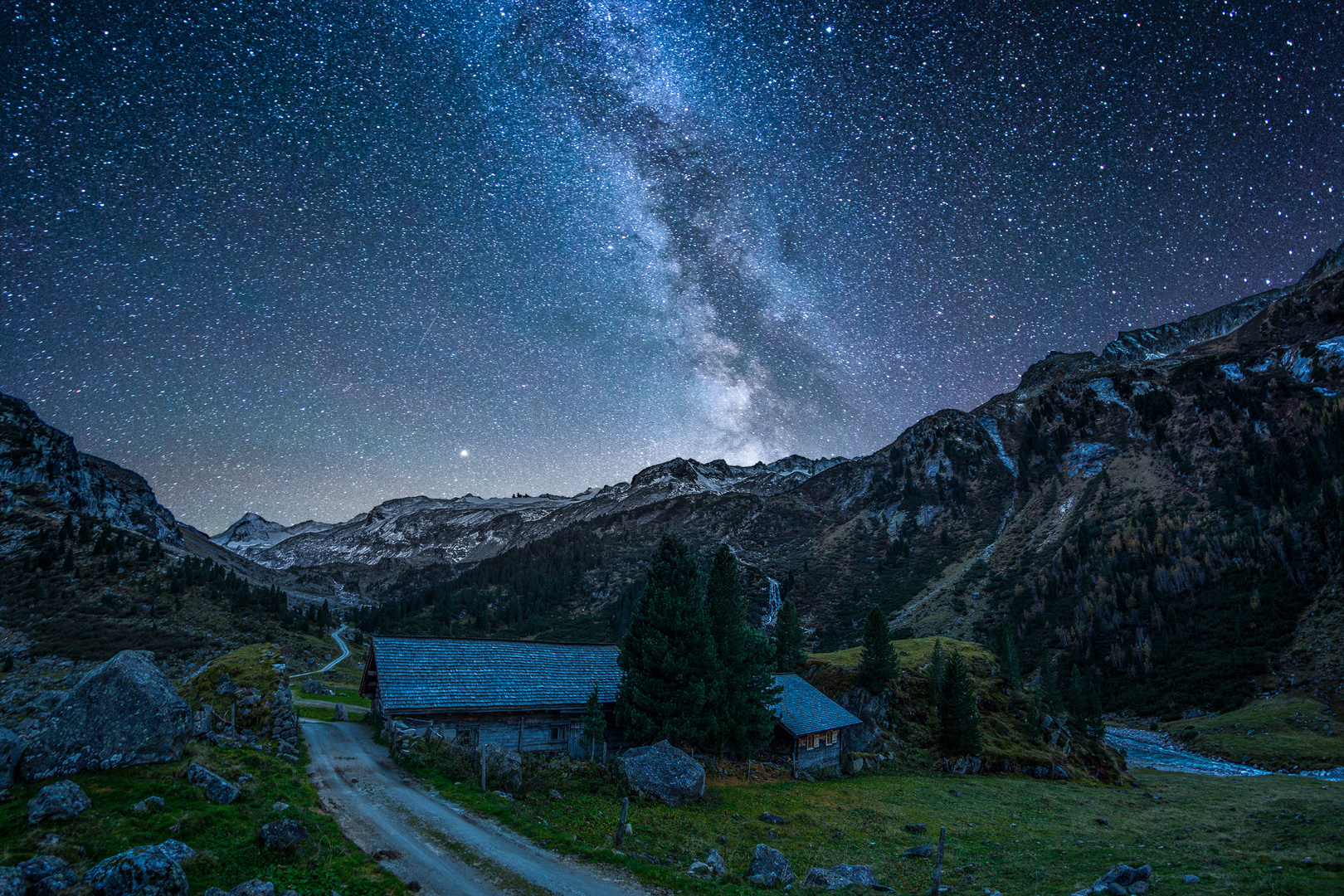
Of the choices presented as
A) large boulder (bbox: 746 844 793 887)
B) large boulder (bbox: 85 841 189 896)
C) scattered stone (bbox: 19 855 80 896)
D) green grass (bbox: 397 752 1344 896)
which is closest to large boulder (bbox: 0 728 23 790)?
scattered stone (bbox: 19 855 80 896)

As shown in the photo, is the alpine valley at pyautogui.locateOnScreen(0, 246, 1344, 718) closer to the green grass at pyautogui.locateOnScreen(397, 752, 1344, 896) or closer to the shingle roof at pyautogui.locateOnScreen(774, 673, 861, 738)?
the shingle roof at pyautogui.locateOnScreen(774, 673, 861, 738)

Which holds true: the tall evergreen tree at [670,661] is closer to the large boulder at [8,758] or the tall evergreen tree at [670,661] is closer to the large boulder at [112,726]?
the large boulder at [112,726]

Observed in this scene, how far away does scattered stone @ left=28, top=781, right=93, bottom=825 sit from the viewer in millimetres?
12211

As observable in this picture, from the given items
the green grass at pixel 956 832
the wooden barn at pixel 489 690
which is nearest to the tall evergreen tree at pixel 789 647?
the green grass at pixel 956 832

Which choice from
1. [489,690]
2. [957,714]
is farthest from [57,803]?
[957,714]

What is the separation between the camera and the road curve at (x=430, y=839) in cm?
1341

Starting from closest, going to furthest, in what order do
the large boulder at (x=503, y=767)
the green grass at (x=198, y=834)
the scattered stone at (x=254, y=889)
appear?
the scattered stone at (x=254, y=889) → the green grass at (x=198, y=834) → the large boulder at (x=503, y=767)

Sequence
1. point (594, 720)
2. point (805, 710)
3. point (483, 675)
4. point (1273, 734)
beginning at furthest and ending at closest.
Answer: point (1273, 734), point (805, 710), point (483, 675), point (594, 720)

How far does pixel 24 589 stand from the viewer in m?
84.5

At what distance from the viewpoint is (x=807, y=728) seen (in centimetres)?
3662

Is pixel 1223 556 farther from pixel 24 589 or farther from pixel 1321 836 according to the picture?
pixel 24 589

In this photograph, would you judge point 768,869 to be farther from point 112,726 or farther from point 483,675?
point 483,675

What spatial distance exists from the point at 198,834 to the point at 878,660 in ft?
153

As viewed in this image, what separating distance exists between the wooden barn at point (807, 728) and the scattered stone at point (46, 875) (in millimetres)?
30156
